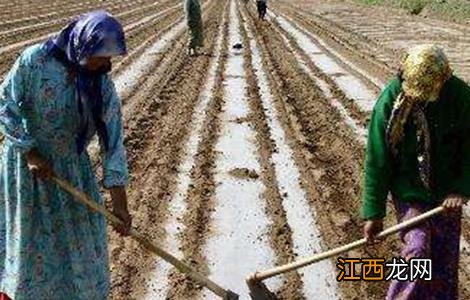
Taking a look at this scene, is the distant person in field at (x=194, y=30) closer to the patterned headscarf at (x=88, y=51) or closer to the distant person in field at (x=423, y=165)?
the distant person in field at (x=423, y=165)

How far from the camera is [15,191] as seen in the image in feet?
12.1

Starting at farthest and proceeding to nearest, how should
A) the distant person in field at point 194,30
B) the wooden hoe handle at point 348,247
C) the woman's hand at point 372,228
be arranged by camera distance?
1. the distant person in field at point 194,30
2. the woman's hand at point 372,228
3. the wooden hoe handle at point 348,247

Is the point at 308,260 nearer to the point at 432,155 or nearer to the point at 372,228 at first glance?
the point at 372,228

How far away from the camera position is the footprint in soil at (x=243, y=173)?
25.0ft

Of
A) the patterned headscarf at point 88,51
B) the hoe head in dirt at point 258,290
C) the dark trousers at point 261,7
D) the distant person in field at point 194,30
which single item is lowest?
the dark trousers at point 261,7

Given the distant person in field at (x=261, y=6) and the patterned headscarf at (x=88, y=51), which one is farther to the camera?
the distant person in field at (x=261, y=6)

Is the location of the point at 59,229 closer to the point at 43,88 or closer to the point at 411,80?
the point at 43,88

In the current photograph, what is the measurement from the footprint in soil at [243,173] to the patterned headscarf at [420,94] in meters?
3.77

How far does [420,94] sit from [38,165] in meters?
1.75

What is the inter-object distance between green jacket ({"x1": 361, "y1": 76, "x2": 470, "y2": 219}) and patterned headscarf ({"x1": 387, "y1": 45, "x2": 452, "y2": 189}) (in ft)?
0.10

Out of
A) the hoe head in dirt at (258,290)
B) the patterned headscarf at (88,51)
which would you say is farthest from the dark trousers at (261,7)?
the patterned headscarf at (88,51)

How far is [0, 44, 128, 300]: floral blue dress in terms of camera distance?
351 centimetres

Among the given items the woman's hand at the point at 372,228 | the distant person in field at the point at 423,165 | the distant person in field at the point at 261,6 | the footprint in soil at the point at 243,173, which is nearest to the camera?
the distant person in field at the point at 423,165

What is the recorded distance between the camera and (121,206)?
3.79 metres
